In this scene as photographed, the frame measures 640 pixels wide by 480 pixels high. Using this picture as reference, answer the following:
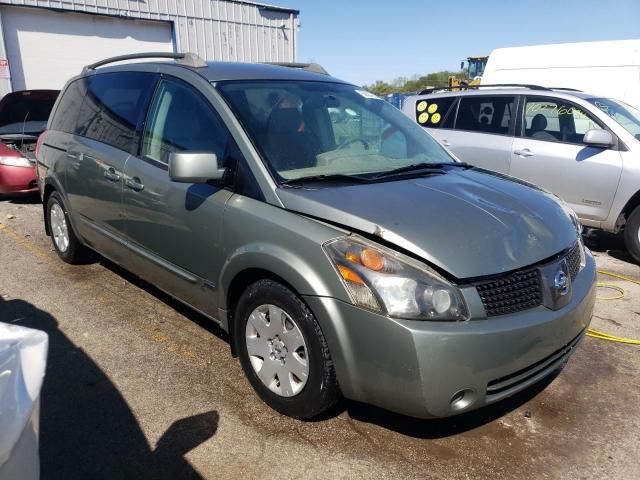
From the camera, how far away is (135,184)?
11.5 feet

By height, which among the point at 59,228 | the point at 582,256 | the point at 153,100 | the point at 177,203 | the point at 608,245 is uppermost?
the point at 153,100

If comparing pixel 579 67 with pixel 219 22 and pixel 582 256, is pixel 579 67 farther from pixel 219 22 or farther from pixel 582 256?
pixel 219 22

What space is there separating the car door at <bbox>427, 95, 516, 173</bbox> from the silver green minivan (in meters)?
3.09

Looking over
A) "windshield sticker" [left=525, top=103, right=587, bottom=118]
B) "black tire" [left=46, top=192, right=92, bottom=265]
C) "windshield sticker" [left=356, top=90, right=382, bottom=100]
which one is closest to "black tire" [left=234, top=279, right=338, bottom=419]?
"windshield sticker" [left=356, top=90, right=382, bottom=100]

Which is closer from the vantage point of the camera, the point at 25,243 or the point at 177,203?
the point at 177,203

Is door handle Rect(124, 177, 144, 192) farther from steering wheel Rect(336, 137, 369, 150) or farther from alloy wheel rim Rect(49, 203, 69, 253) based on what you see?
alloy wheel rim Rect(49, 203, 69, 253)

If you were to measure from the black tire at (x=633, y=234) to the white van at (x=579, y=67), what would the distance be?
4.19 m

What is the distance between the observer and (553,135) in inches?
245

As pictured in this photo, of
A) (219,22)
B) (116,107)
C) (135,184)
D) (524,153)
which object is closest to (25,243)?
(116,107)

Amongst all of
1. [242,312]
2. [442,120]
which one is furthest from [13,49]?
[242,312]

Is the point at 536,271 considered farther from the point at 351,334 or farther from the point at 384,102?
the point at 384,102

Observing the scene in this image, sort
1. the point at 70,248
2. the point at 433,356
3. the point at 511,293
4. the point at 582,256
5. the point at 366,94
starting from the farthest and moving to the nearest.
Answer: the point at 70,248, the point at 366,94, the point at 582,256, the point at 511,293, the point at 433,356

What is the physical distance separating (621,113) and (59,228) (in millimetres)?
6355

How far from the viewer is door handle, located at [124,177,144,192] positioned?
3.45m
